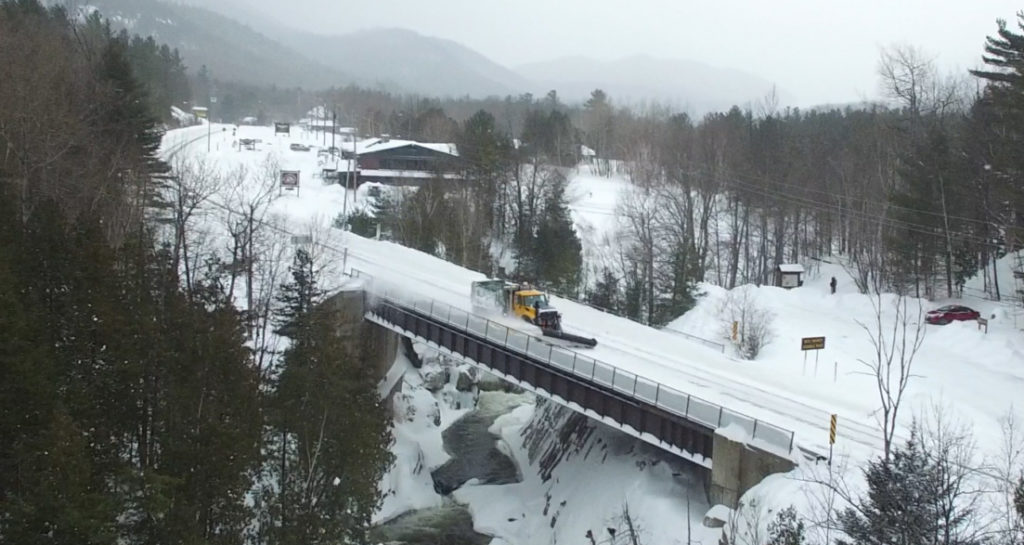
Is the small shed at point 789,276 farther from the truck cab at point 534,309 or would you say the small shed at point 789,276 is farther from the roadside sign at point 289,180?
the roadside sign at point 289,180

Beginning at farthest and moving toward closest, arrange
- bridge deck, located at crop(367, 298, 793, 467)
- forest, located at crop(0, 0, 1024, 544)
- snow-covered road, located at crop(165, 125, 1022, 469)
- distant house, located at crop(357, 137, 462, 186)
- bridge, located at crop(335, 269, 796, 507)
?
distant house, located at crop(357, 137, 462, 186) < snow-covered road, located at crop(165, 125, 1022, 469) < bridge deck, located at crop(367, 298, 793, 467) < bridge, located at crop(335, 269, 796, 507) < forest, located at crop(0, 0, 1024, 544)

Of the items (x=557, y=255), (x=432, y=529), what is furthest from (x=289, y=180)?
(x=432, y=529)

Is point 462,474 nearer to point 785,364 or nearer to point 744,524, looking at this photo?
point 785,364

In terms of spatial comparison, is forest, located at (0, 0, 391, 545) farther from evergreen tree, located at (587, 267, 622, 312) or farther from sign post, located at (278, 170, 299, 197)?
sign post, located at (278, 170, 299, 197)

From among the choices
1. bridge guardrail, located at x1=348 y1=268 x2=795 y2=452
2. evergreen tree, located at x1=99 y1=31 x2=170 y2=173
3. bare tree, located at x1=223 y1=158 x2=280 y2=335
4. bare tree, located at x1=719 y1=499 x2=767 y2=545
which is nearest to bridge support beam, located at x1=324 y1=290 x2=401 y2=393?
bridge guardrail, located at x1=348 y1=268 x2=795 y2=452

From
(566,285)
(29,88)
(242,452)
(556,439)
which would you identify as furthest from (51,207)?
(566,285)

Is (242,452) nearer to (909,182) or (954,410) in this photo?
(954,410)

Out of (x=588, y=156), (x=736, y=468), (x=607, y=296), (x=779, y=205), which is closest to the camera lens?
(x=736, y=468)
